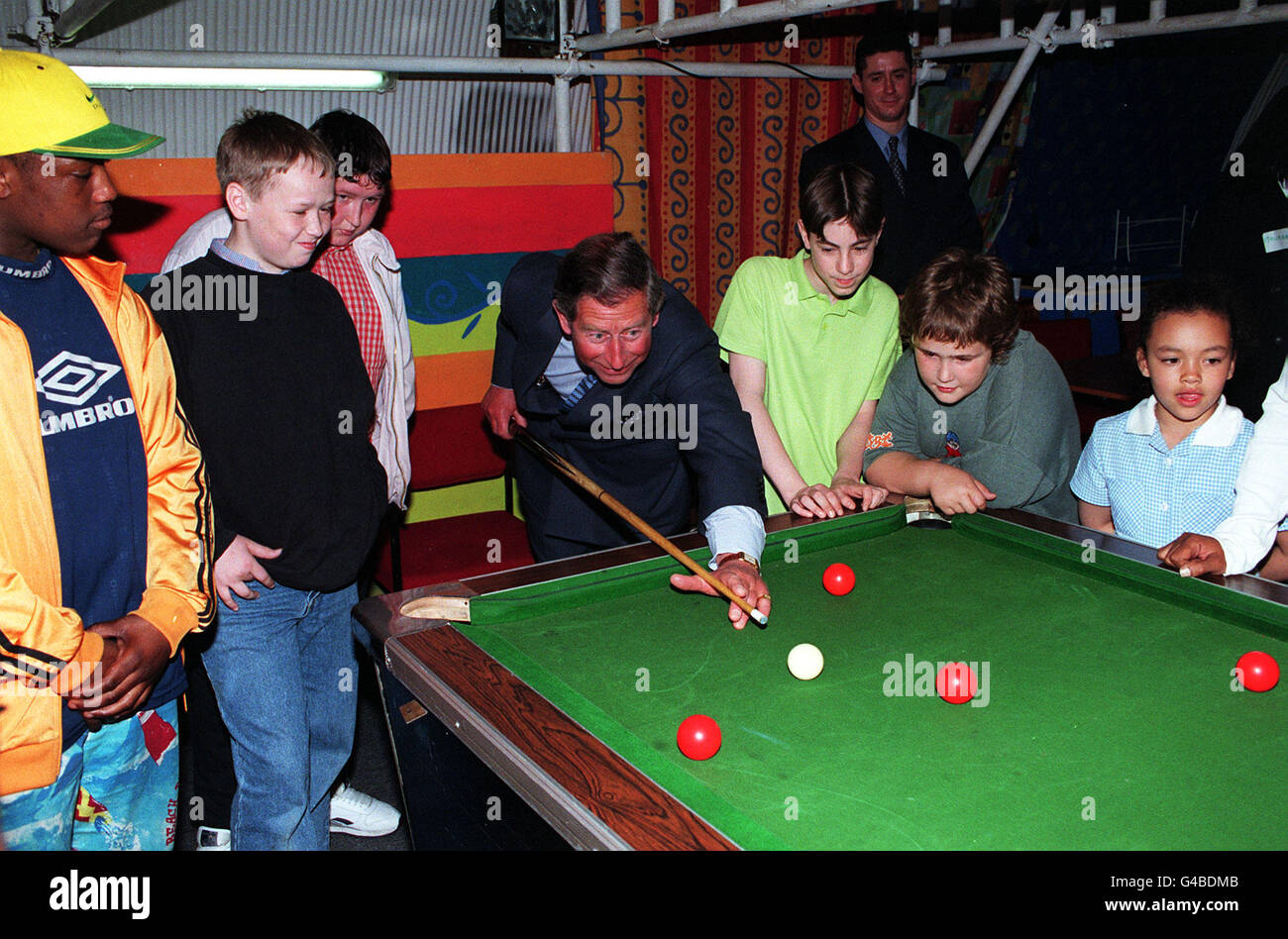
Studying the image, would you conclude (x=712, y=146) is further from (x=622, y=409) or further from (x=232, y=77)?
(x=622, y=409)

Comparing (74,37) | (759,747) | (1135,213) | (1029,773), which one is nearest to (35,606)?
(759,747)

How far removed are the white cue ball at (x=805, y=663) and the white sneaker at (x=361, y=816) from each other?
61.5 inches

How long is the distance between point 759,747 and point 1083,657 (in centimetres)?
61

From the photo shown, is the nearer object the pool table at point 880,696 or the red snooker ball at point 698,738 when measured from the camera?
the pool table at point 880,696

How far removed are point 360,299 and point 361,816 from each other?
138 centimetres

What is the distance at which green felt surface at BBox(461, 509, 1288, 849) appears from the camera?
126 cm

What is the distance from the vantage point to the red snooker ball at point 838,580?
6.37 feet

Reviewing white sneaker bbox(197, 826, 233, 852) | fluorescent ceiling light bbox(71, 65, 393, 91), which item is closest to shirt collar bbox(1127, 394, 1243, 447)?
white sneaker bbox(197, 826, 233, 852)

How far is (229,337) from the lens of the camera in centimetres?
192

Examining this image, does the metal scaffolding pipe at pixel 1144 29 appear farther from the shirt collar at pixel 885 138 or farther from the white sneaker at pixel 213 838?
the white sneaker at pixel 213 838

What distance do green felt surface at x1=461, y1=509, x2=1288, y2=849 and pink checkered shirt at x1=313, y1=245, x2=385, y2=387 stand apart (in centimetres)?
111

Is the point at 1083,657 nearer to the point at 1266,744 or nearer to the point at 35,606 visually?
the point at 1266,744

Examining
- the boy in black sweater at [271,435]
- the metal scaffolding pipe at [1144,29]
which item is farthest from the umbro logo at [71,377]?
the metal scaffolding pipe at [1144,29]

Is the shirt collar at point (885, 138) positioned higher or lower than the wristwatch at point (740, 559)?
higher
